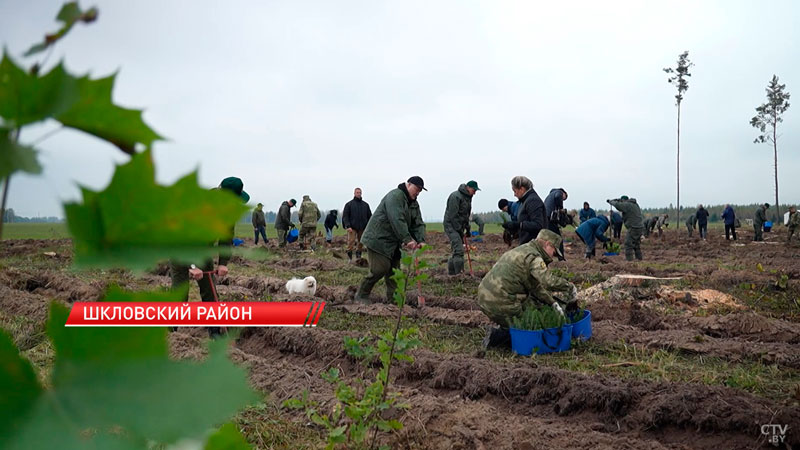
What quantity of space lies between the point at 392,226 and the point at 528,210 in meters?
1.86

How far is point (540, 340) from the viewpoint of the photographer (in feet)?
16.6

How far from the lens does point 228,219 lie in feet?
0.98

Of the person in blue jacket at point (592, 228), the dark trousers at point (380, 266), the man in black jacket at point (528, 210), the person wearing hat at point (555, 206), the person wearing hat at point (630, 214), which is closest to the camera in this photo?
the man in black jacket at point (528, 210)

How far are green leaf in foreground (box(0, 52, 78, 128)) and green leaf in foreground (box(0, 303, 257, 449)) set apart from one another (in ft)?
0.35

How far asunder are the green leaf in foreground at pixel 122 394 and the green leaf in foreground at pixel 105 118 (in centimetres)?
11

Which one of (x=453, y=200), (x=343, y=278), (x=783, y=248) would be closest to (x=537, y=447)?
(x=453, y=200)

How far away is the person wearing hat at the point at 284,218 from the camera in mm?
15531

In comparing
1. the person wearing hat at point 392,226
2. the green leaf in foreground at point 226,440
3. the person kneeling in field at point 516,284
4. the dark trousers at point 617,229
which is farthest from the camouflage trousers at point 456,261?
the dark trousers at point 617,229

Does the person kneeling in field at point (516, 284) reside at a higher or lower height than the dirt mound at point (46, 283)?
higher

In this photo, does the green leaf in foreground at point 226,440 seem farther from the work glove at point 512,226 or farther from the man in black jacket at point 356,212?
the man in black jacket at point 356,212

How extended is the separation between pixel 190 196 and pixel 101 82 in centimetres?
9

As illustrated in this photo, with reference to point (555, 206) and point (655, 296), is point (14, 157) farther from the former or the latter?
point (555, 206)
